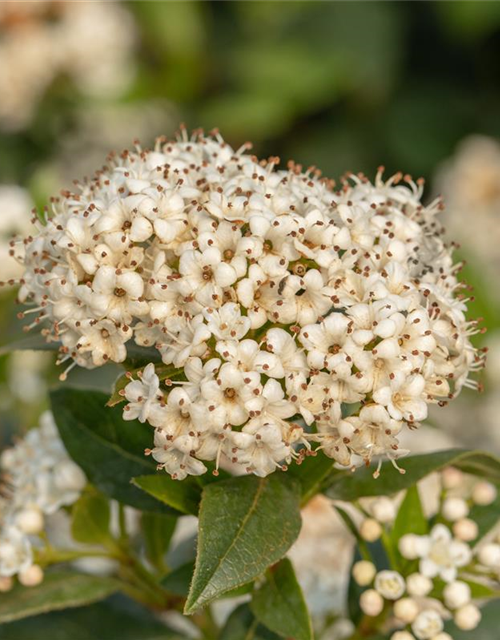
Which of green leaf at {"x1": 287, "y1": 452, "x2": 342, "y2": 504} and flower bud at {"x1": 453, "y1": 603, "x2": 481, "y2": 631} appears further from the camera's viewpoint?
flower bud at {"x1": 453, "y1": 603, "x2": 481, "y2": 631}

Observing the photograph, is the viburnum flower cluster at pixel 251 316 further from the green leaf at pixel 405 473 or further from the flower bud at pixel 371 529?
the flower bud at pixel 371 529

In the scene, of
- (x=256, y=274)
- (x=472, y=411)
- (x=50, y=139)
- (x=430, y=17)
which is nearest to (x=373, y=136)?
(x=430, y=17)

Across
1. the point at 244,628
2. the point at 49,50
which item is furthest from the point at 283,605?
the point at 49,50

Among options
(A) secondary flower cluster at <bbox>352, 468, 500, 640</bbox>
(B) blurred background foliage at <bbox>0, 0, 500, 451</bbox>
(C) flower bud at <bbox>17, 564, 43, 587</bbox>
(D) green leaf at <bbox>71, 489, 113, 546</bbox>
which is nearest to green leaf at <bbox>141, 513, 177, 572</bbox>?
(D) green leaf at <bbox>71, 489, 113, 546</bbox>

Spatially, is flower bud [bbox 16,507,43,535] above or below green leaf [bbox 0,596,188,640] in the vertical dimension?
above

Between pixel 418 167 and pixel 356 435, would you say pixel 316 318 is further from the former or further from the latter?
pixel 418 167

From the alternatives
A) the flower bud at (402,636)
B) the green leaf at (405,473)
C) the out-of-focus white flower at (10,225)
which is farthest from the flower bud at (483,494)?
the out-of-focus white flower at (10,225)

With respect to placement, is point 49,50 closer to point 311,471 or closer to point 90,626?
point 90,626

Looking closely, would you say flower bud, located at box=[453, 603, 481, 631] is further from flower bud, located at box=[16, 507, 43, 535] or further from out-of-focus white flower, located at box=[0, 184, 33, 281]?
out-of-focus white flower, located at box=[0, 184, 33, 281]

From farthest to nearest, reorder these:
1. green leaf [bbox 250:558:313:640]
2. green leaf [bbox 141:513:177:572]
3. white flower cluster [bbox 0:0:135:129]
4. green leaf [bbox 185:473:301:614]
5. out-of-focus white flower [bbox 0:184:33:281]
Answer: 1. white flower cluster [bbox 0:0:135:129]
2. out-of-focus white flower [bbox 0:184:33:281]
3. green leaf [bbox 141:513:177:572]
4. green leaf [bbox 250:558:313:640]
5. green leaf [bbox 185:473:301:614]
